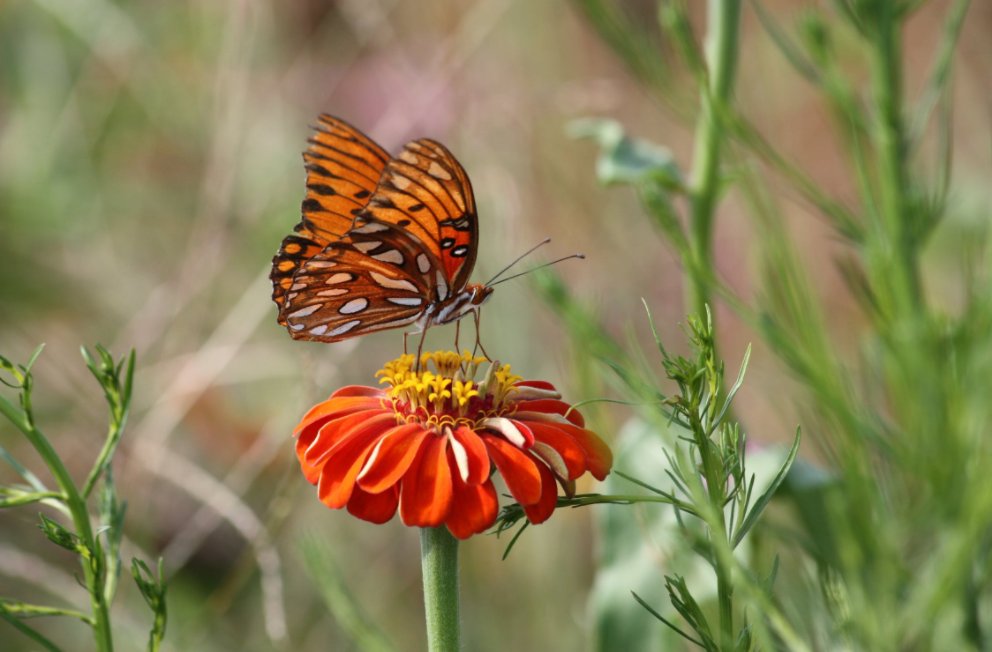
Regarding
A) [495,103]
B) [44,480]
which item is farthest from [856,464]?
[44,480]

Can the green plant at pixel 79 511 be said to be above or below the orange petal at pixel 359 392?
below

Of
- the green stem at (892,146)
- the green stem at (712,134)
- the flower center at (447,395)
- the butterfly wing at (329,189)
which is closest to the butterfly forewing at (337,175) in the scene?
the butterfly wing at (329,189)

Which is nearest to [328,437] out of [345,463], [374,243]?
[345,463]

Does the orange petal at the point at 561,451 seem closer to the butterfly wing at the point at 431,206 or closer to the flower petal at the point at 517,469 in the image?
the flower petal at the point at 517,469

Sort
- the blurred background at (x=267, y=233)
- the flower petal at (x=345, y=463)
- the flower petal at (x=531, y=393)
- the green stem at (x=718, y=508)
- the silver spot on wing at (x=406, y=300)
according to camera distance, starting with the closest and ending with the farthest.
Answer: the green stem at (x=718, y=508)
the flower petal at (x=345, y=463)
the flower petal at (x=531, y=393)
the silver spot on wing at (x=406, y=300)
the blurred background at (x=267, y=233)

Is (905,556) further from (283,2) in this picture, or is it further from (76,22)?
(283,2)

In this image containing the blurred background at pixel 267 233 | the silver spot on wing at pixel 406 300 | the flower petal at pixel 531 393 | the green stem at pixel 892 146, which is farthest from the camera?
the blurred background at pixel 267 233

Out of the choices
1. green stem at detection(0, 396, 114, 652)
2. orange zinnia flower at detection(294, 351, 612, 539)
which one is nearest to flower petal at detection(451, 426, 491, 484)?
orange zinnia flower at detection(294, 351, 612, 539)
